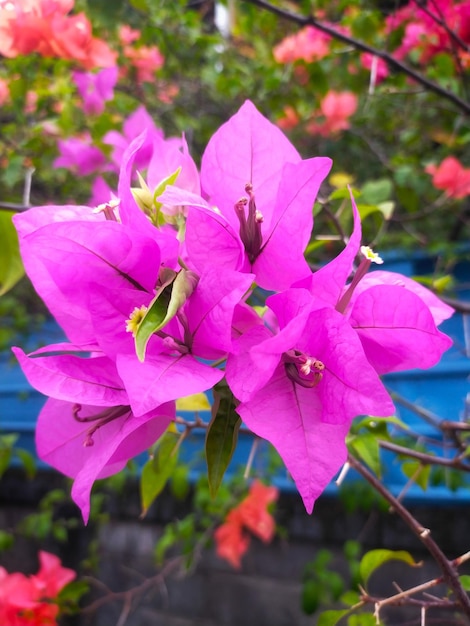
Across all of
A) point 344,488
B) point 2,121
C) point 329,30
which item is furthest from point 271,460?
point 2,121

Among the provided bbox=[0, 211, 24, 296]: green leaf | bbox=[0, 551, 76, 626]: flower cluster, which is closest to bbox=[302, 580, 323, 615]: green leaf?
bbox=[0, 551, 76, 626]: flower cluster

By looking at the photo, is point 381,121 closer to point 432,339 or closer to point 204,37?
point 204,37

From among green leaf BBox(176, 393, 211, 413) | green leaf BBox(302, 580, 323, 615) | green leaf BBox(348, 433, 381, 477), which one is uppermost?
green leaf BBox(176, 393, 211, 413)

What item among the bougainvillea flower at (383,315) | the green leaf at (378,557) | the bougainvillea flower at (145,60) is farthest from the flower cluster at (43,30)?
the bougainvillea flower at (145,60)

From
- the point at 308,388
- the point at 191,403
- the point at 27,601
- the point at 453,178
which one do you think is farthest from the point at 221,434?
the point at 453,178

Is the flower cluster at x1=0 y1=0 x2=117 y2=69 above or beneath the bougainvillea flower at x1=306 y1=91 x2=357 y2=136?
above

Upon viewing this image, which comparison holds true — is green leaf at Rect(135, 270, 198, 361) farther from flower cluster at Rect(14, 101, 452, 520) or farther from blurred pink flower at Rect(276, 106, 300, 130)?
blurred pink flower at Rect(276, 106, 300, 130)
